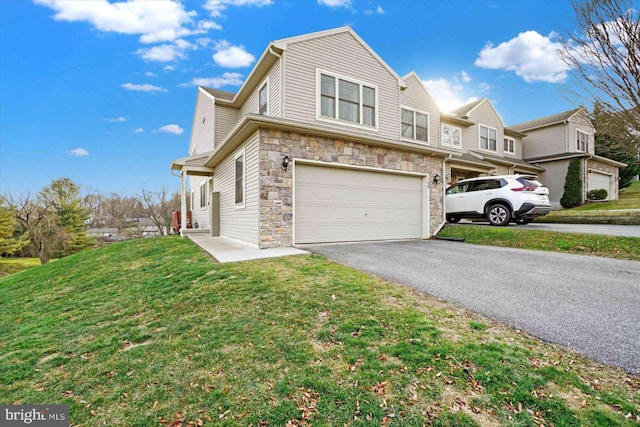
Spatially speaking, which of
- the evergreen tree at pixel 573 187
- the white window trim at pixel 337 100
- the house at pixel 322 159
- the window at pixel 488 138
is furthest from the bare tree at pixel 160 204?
the evergreen tree at pixel 573 187

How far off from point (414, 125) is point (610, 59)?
6.55 m

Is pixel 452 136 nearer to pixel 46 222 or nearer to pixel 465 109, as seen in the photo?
pixel 465 109

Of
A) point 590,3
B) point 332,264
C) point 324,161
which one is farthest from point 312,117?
point 590,3

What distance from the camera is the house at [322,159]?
7.27 m

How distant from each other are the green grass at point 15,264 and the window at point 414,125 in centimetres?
2814

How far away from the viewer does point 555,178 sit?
18234 millimetres

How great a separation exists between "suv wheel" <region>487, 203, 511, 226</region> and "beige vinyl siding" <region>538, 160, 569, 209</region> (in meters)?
11.9

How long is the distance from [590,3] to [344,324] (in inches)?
537

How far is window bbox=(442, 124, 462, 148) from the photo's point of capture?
615 inches

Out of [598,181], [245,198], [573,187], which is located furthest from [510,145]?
[245,198]

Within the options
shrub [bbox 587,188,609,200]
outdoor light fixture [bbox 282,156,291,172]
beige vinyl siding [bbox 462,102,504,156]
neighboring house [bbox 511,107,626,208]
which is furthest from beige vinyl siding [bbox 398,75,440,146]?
shrub [bbox 587,188,609,200]

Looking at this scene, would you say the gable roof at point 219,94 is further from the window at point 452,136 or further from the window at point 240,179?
the window at point 452,136

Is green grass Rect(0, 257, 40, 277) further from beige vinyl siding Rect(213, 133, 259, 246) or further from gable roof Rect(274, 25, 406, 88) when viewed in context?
gable roof Rect(274, 25, 406, 88)

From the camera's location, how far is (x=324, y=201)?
8062 millimetres
